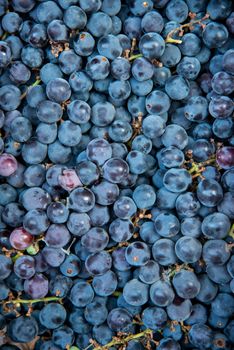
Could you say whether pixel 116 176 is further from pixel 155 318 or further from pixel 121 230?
pixel 155 318

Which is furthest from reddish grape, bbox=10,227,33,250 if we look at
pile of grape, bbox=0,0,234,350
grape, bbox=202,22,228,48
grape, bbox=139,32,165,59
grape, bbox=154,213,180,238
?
grape, bbox=202,22,228,48

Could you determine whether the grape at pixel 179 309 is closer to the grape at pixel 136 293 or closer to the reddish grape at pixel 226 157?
the grape at pixel 136 293

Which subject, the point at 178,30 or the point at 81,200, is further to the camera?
the point at 178,30

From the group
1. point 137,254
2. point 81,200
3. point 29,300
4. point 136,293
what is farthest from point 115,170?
point 29,300

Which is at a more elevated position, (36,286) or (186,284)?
(186,284)

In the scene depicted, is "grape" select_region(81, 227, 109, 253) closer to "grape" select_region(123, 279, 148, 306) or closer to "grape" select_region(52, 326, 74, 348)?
"grape" select_region(123, 279, 148, 306)

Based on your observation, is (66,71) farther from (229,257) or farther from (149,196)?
(229,257)

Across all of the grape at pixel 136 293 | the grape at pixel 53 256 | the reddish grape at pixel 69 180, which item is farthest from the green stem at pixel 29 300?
the reddish grape at pixel 69 180
